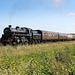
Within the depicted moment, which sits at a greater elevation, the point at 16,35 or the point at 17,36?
the point at 16,35

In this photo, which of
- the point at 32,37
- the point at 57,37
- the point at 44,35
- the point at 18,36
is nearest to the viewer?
the point at 18,36

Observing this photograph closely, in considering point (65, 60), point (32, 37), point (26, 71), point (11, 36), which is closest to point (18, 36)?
point (11, 36)

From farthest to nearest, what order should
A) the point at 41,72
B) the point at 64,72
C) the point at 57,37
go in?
the point at 57,37 < the point at 41,72 < the point at 64,72

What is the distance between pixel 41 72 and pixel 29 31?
1421 cm

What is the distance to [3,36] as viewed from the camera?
18.9 meters

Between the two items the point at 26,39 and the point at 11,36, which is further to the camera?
the point at 26,39

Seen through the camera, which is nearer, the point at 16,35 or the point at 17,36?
the point at 16,35

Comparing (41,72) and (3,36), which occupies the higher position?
(3,36)

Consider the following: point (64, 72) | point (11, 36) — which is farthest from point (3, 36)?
point (64, 72)

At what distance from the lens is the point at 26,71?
6379mm

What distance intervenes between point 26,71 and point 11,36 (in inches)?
463

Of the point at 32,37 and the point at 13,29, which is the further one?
the point at 32,37

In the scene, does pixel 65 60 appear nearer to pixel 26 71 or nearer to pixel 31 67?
pixel 31 67

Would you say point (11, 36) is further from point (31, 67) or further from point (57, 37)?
point (57, 37)
